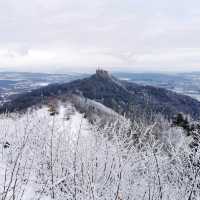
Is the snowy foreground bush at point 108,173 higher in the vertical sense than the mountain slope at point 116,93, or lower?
higher

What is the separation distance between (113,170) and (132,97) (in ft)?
387

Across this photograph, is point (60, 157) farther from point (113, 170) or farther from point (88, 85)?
point (88, 85)

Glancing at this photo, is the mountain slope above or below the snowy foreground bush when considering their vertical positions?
below

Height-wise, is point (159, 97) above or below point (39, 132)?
below

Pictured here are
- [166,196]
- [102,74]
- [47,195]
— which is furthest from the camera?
[102,74]

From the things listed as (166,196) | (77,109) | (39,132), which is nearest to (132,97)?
(77,109)

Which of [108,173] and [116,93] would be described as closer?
[108,173]

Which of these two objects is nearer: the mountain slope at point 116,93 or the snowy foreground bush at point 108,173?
the snowy foreground bush at point 108,173

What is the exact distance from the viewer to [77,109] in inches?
2815

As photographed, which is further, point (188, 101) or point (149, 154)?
point (188, 101)

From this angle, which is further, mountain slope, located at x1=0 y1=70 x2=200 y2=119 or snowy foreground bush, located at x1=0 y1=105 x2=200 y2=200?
mountain slope, located at x1=0 y1=70 x2=200 y2=119

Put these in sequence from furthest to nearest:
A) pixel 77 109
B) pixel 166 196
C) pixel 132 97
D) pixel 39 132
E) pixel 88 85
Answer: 1. pixel 88 85
2. pixel 132 97
3. pixel 77 109
4. pixel 39 132
5. pixel 166 196

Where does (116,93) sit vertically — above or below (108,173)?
below

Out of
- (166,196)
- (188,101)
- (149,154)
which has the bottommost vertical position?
(188,101)
